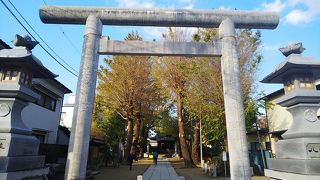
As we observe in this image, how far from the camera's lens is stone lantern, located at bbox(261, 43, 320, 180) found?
6438 mm

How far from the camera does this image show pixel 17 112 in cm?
717

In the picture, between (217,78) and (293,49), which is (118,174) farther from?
(293,49)

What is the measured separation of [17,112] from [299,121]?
28.1 feet

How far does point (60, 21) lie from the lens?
8844mm

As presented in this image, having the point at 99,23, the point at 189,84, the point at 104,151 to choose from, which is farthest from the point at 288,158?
the point at 104,151

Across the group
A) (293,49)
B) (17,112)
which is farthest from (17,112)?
(293,49)

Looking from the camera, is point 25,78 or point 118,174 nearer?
point 25,78

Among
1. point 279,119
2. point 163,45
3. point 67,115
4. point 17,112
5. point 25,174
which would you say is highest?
point 67,115

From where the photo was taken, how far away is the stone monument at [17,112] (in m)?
6.25

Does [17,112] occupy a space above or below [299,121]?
above

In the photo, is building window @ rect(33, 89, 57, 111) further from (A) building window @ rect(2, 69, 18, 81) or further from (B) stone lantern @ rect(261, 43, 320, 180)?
(B) stone lantern @ rect(261, 43, 320, 180)

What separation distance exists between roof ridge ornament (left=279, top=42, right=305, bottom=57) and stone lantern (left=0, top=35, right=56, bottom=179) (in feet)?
→ 26.6

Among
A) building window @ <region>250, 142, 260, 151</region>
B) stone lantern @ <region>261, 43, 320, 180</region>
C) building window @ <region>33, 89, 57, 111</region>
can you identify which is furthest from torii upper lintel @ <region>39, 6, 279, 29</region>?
building window @ <region>250, 142, 260, 151</region>

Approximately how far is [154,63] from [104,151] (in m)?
12.0
